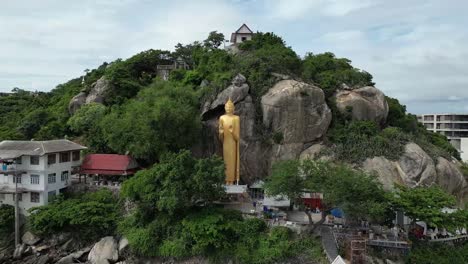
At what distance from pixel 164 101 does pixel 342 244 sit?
634 inches

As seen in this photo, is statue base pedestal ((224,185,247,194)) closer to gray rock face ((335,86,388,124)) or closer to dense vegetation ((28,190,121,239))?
dense vegetation ((28,190,121,239))

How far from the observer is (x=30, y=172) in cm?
3166

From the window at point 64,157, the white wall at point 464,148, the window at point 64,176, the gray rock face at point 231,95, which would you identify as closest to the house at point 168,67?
the gray rock face at point 231,95

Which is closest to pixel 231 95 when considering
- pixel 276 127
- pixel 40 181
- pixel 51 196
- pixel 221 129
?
pixel 221 129

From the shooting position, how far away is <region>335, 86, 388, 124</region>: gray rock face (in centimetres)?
3591

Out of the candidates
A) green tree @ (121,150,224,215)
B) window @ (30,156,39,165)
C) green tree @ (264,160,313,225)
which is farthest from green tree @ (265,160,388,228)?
window @ (30,156,39,165)

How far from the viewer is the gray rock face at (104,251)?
27181mm

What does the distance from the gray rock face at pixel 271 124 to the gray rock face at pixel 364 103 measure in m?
2.70

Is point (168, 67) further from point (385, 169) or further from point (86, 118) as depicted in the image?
point (385, 169)

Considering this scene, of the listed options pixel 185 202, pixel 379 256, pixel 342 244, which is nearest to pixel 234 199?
pixel 185 202

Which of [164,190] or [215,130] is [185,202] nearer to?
[164,190]

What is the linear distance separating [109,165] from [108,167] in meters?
0.18

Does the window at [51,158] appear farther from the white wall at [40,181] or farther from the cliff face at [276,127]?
the cliff face at [276,127]

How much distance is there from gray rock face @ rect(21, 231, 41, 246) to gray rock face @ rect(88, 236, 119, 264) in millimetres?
4861
